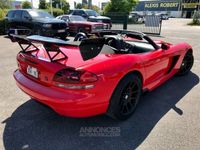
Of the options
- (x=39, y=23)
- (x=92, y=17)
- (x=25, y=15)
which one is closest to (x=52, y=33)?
(x=39, y=23)

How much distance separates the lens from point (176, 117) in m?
3.39

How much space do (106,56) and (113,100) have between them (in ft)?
2.10

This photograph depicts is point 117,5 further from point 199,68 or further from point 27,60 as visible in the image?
point 27,60

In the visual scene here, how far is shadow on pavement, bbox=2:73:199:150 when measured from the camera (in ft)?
8.86

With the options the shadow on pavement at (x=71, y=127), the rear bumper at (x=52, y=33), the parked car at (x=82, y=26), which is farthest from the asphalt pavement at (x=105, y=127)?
the parked car at (x=82, y=26)

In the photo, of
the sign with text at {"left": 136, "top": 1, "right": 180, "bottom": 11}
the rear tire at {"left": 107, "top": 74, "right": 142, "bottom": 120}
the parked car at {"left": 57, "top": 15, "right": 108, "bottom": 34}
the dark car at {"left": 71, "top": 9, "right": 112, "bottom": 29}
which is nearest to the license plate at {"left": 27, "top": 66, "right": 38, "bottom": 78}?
the rear tire at {"left": 107, "top": 74, "right": 142, "bottom": 120}

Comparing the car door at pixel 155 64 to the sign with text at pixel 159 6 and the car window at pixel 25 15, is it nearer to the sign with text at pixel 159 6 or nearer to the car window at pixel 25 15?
the car window at pixel 25 15

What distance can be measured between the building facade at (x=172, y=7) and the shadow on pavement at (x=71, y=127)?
6290cm

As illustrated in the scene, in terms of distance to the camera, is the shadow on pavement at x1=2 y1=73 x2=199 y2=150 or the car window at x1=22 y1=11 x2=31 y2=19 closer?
the shadow on pavement at x1=2 y1=73 x2=199 y2=150

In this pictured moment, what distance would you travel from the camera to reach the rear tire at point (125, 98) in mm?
2939

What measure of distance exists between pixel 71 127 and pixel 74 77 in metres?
0.91

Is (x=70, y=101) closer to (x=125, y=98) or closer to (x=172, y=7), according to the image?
(x=125, y=98)

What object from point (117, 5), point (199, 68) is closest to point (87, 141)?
point (199, 68)

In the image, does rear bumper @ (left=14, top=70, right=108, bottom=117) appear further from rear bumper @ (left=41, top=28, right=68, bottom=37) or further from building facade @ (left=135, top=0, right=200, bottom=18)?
building facade @ (left=135, top=0, right=200, bottom=18)
